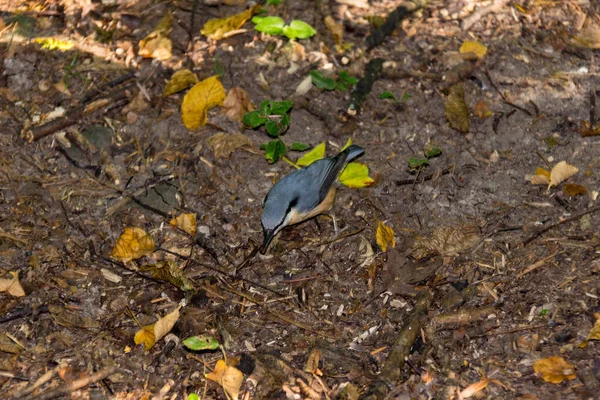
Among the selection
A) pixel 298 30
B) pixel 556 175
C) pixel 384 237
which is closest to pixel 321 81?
pixel 298 30

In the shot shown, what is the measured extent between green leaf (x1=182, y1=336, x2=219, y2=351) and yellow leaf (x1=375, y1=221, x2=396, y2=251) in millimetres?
1505

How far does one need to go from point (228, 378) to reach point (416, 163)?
8.01 ft

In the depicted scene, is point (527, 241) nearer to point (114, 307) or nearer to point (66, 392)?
point (114, 307)

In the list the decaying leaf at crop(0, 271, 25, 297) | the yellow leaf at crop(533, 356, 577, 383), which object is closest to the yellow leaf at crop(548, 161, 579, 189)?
the yellow leaf at crop(533, 356, 577, 383)

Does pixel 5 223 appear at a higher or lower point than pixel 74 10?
lower

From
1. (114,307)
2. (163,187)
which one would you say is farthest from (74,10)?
(114,307)

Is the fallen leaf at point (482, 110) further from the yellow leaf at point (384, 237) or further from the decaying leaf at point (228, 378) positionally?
the decaying leaf at point (228, 378)

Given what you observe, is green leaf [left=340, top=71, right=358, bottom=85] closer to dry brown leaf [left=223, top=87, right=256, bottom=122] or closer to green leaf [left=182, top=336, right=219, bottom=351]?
dry brown leaf [left=223, top=87, right=256, bottom=122]

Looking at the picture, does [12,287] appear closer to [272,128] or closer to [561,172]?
[272,128]

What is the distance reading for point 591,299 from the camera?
4.58 m

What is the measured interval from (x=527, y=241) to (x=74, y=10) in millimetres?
5015

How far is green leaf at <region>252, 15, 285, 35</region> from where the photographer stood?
676cm

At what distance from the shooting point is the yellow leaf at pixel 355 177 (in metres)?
5.88

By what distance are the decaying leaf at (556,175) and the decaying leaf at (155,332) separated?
10.1 ft
